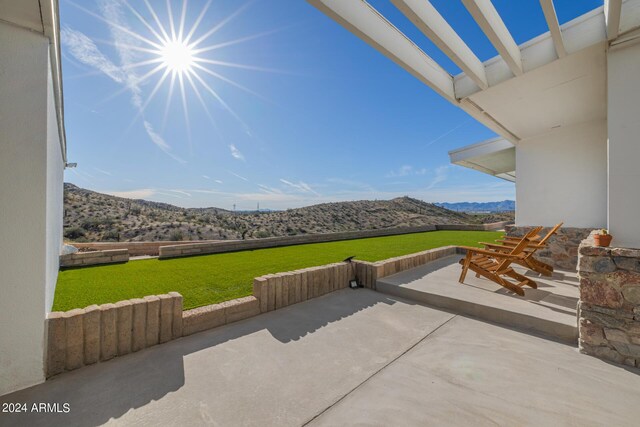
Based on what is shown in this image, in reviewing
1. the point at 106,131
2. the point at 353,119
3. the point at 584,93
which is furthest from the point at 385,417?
the point at 353,119

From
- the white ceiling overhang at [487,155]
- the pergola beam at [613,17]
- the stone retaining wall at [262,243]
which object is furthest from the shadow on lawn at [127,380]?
the white ceiling overhang at [487,155]

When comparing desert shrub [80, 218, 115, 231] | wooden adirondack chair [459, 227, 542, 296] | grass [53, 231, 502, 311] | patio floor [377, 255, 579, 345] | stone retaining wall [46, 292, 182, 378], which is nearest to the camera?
stone retaining wall [46, 292, 182, 378]

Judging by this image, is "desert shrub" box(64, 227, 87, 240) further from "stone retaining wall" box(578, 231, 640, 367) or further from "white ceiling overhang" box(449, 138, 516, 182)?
"stone retaining wall" box(578, 231, 640, 367)

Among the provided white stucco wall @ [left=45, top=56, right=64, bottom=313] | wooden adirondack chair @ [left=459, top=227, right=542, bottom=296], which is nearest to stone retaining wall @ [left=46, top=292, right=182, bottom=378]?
white stucco wall @ [left=45, top=56, right=64, bottom=313]

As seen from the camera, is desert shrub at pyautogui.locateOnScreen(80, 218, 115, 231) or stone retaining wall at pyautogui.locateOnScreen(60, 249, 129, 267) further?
desert shrub at pyautogui.locateOnScreen(80, 218, 115, 231)

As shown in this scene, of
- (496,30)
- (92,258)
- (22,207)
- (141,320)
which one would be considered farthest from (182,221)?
(496,30)

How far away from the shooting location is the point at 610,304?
2613 mm

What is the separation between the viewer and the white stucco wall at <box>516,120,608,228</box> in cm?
584

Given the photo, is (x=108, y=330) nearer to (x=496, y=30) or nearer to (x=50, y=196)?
(x=50, y=196)

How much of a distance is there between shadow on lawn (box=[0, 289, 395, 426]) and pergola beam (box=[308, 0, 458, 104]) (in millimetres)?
3760

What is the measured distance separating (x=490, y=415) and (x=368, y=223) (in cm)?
2667

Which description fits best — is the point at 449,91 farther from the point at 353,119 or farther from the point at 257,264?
the point at 353,119

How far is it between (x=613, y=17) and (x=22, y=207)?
617cm

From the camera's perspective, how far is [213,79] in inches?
250
